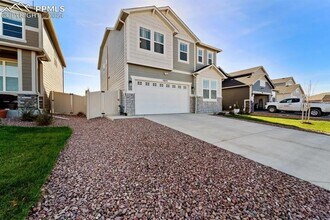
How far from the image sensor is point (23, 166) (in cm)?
335

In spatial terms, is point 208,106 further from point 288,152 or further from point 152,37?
point 288,152

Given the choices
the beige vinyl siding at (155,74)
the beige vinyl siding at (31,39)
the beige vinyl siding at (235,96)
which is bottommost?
the beige vinyl siding at (235,96)

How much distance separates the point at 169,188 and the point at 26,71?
11453mm

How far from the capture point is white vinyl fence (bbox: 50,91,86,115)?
548 inches

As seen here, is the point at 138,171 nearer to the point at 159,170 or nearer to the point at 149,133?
the point at 159,170

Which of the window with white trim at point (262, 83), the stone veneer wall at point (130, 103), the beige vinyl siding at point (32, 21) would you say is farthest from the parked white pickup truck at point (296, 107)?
the beige vinyl siding at point (32, 21)

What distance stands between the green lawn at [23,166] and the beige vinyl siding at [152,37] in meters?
6.93

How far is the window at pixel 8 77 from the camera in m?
9.62

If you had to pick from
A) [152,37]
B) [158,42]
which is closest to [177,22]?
[158,42]

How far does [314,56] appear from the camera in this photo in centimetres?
1970

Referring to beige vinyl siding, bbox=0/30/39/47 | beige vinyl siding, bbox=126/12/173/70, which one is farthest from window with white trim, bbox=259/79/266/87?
beige vinyl siding, bbox=0/30/39/47

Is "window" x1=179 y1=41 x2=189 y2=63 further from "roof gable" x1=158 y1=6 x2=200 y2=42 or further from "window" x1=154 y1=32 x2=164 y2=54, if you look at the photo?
"window" x1=154 y1=32 x2=164 y2=54

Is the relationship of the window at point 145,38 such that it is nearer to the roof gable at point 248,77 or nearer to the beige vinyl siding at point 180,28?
the beige vinyl siding at point 180,28

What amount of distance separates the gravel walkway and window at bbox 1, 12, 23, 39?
9.67 metres
